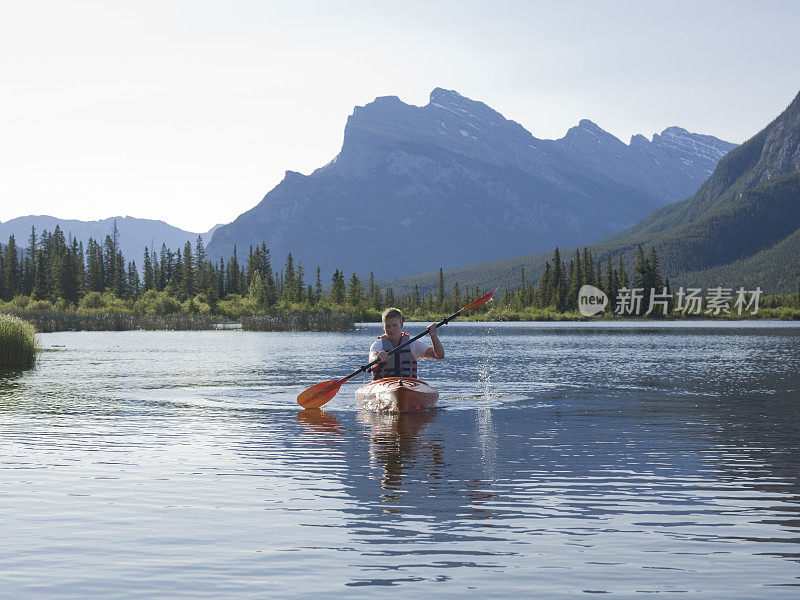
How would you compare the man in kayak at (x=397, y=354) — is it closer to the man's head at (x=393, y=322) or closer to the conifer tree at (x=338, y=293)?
the man's head at (x=393, y=322)

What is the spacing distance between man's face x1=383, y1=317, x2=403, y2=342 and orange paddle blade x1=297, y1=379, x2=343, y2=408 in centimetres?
311

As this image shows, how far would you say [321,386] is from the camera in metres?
27.8

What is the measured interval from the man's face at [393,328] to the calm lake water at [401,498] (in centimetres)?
237

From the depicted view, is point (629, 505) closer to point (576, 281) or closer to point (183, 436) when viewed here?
point (183, 436)

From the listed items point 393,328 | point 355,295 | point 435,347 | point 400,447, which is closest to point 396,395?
point 435,347

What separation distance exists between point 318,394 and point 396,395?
3.04 m

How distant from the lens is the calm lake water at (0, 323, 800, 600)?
9.50 m

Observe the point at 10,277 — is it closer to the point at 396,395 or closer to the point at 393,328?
the point at 396,395

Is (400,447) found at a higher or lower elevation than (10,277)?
lower

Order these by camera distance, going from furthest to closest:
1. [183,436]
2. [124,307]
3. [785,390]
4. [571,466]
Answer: [124,307] → [785,390] → [183,436] → [571,466]

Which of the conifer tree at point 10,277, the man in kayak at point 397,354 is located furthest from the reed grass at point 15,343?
the conifer tree at point 10,277

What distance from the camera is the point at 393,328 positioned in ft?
81.0

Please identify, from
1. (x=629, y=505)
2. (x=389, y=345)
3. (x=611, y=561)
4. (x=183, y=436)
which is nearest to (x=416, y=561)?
(x=611, y=561)

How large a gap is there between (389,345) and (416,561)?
15703 mm
